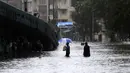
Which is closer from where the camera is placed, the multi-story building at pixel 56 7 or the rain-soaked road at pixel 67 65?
the rain-soaked road at pixel 67 65

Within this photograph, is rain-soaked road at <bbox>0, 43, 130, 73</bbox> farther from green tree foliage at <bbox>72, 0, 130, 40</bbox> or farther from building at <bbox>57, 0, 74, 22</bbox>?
building at <bbox>57, 0, 74, 22</bbox>

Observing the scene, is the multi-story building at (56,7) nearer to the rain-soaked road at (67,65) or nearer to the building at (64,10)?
the building at (64,10)

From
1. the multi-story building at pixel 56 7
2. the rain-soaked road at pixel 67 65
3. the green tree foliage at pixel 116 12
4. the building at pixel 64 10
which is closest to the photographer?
the rain-soaked road at pixel 67 65

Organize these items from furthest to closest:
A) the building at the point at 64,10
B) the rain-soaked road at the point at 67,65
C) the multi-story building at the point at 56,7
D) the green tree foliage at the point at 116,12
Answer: the building at the point at 64,10, the multi-story building at the point at 56,7, the green tree foliage at the point at 116,12, the rain-soaked road at the point at 67,65

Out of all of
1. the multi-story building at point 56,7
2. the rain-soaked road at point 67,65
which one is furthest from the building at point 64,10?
the rain-soaked road at point 67,65

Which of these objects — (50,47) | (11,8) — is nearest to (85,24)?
(50,47)

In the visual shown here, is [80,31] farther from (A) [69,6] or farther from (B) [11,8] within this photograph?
(B) [11,8]

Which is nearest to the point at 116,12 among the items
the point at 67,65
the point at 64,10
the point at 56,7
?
the point at 67,65

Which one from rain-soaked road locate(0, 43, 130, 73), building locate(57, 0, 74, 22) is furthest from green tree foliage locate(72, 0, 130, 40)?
building locate(57, 0, 74, 22)

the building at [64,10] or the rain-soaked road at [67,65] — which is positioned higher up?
the building at [64,10]

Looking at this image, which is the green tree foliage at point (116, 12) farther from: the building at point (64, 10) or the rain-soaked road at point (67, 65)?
the building at point (64, 10)

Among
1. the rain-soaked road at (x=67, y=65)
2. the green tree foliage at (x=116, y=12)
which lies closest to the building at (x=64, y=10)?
the green tree foliage at (x=116, y=12)

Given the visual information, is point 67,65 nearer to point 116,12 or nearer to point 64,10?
point 116,12

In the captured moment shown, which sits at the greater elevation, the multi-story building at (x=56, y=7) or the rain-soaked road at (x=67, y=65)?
the multi-story building at (x=56, y=7)
